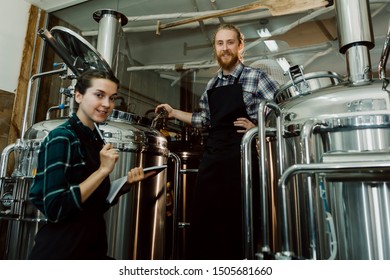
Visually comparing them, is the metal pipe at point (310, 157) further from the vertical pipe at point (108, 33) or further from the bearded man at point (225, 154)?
the vertical pipe at point (108, 33)

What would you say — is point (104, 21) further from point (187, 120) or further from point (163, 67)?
point (163, 67)

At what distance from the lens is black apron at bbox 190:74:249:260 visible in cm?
128

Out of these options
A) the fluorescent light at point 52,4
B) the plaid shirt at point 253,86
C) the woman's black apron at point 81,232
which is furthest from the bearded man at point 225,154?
the fluorescent light at point 52,4

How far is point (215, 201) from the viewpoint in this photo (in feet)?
4.28

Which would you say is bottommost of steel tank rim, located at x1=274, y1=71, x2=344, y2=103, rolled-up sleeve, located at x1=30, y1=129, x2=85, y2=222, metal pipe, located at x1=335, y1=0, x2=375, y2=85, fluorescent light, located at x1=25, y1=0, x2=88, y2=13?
rolled-up sleeve, located at x1=30, y1=129, x2=85, y2=222

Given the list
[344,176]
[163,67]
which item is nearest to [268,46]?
[163,67]

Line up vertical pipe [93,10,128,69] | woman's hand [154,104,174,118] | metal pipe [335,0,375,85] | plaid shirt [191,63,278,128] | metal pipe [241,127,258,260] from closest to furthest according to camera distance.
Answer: metal pipe [241,127,258,260] → metal pipe [335,0,375,85] → plaid shirt [191,63,278,128] → woman's hand [154,104,174,118] → vertical pipe [93,10,128,69]

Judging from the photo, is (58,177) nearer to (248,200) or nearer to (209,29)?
(248,200)

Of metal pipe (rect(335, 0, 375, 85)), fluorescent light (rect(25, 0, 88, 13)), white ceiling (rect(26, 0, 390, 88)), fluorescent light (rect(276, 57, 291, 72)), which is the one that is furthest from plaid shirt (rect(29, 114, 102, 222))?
fluorescent light (rect(276, 57, 291, 72))

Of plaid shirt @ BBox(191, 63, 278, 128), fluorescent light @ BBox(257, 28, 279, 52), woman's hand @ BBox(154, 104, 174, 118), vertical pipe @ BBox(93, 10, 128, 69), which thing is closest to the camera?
plaid shirt @ BBox(191, 63, 278, 128)

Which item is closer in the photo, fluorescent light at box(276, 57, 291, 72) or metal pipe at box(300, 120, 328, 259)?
metal pipe at box(300, 120, 328, 259)

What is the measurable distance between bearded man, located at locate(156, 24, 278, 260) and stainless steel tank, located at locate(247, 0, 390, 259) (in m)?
0.27

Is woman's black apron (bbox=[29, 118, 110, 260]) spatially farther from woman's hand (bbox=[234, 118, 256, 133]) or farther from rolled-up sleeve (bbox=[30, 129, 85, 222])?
woman's hand (bbox=[234, 118, 256, 133])

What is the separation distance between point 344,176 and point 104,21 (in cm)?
171
